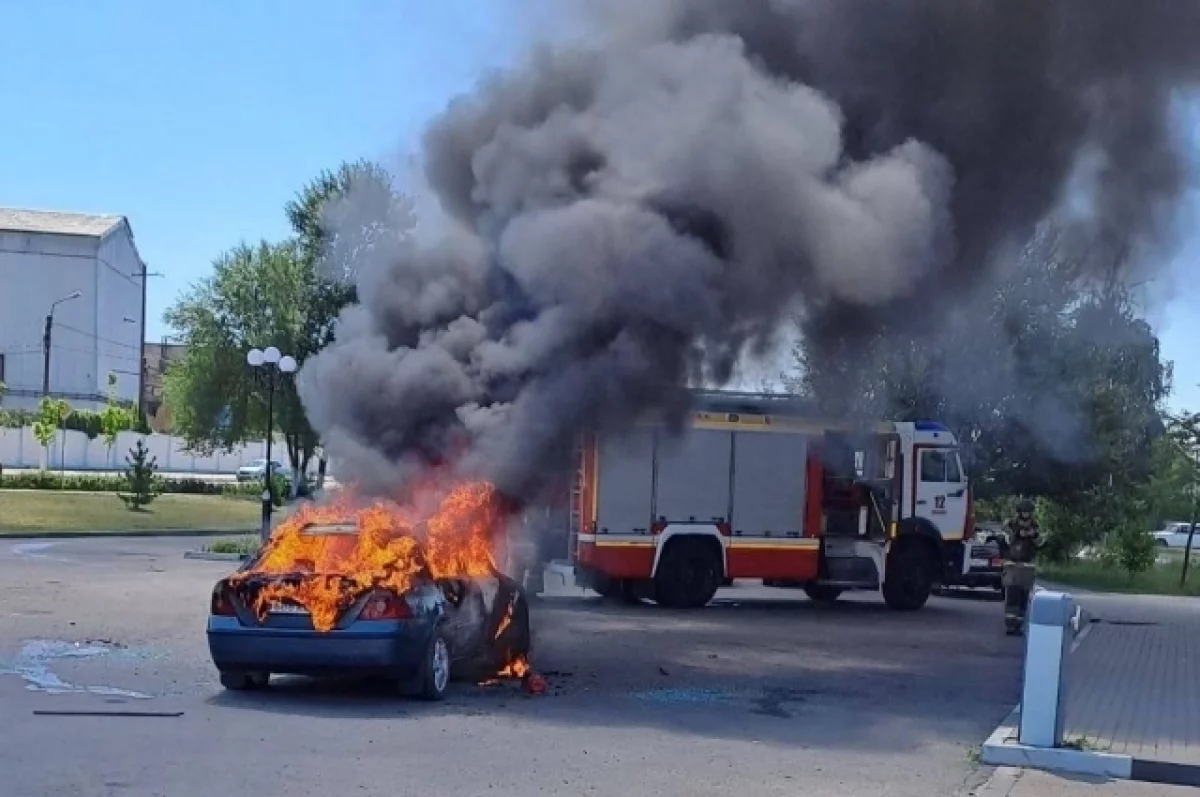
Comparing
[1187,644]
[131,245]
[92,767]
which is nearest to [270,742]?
[92,767]

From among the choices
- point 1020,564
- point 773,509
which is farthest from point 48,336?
point 1020,564

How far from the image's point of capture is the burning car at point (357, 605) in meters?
9.55

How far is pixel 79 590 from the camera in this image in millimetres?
17578

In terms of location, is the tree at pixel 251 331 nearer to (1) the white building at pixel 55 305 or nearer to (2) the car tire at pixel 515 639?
(2) the car tire at pixel 515 639

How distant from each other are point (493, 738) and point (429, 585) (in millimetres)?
1553

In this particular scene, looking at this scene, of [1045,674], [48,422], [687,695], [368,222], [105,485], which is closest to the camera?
[1045,674]

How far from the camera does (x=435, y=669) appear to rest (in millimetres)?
9914

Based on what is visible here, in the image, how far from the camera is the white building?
6638cm

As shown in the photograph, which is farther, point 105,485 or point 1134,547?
point 105,485

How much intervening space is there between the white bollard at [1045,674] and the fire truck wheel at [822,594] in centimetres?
1136

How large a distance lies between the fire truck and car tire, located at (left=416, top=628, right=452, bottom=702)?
6922 mm

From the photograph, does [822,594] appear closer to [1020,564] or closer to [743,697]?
[1020,564]

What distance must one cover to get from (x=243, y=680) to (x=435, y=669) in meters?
1.45

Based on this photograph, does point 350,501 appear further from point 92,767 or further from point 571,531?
point 571,531
